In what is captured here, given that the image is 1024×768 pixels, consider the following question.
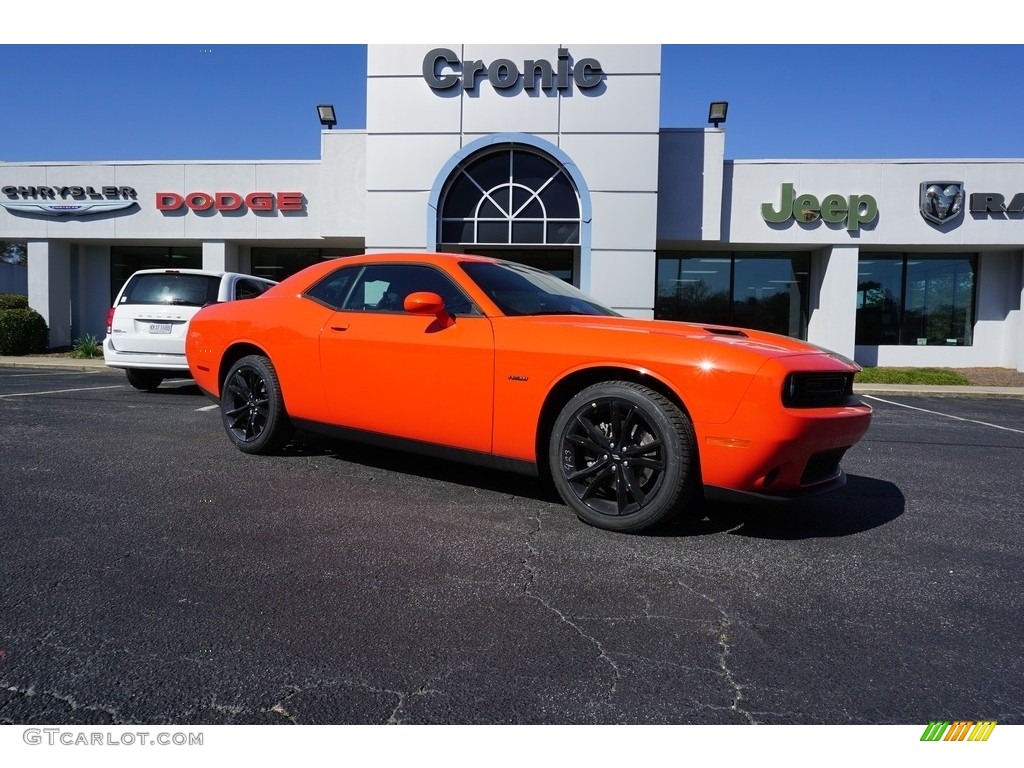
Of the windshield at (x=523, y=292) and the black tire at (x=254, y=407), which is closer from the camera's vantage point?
the windshield at (x=523, y=292)

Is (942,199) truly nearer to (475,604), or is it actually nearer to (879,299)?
(879,299)

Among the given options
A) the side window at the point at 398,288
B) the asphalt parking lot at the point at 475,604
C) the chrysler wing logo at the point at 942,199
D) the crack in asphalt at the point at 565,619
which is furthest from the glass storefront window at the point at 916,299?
the crack in asphalt at the point at 565,619

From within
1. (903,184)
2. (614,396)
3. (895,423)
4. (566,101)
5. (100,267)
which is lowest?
(895,423)

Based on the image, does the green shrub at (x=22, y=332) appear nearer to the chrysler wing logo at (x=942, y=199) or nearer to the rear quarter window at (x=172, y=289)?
the rear quarter window at (x=172, y=289)

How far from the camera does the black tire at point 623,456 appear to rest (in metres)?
3.38

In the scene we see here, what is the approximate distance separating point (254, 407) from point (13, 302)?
17717 mm

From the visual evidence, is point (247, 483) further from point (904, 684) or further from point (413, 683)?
point (904, 684)

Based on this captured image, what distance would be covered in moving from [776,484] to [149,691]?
2689 mm

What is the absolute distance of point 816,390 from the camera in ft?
11.2

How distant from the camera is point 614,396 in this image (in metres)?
3.53

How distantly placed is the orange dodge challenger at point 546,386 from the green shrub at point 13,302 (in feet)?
56.7

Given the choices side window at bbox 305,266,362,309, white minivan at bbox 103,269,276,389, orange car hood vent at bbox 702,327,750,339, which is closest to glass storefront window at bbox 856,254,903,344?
white minivan at bbox 103,269,276,389

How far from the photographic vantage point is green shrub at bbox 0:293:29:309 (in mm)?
18277

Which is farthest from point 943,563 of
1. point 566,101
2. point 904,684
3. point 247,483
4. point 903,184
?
point 903,184
